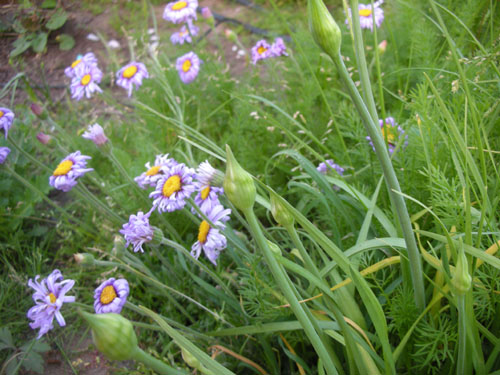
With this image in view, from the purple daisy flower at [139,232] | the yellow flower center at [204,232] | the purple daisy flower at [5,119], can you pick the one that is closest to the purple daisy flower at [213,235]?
the yellow flower center at [204,232]

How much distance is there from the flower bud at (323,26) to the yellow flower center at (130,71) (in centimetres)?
114

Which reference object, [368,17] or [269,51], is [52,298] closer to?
[269,51]

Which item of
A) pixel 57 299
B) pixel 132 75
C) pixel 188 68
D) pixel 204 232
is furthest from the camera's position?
pixel 188 68

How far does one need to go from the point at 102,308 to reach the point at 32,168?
117 cm

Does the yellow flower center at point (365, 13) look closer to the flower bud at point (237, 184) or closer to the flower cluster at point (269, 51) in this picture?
the flower cluster at point (269, 51)

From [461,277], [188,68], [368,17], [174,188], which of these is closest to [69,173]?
[174,188]

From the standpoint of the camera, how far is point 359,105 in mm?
533

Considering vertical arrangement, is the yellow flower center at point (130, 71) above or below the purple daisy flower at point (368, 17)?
below

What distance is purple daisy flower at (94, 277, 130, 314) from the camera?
0.93m

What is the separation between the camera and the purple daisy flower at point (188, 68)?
5.39 feet

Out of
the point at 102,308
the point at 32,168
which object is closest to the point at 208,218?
the point at 102,308

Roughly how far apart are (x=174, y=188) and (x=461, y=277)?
0.60m

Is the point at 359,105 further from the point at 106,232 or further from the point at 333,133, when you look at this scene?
the point at 106,232

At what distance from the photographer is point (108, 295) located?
37.9 inches
